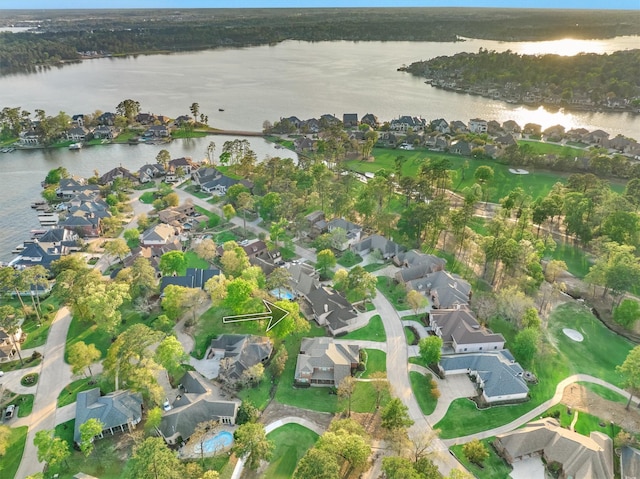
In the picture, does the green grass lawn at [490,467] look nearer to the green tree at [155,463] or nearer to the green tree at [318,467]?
the green tree at [318,467]

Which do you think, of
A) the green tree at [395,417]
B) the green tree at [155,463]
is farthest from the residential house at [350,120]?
the green tree at [155,463]

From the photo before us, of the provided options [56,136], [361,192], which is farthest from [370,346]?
[56,136]

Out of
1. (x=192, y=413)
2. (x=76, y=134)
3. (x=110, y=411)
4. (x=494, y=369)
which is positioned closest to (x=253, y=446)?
(x=192, y=413)

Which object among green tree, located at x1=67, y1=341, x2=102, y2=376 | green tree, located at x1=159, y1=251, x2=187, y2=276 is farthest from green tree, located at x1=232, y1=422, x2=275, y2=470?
green tree, located at x1=159, y1=251, x2=187, y2=276

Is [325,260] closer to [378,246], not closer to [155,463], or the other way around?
[378,246]

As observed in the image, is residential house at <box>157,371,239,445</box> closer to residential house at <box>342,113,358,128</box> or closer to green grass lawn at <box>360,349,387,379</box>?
green grass lawn at <box>360,349,387,379</box>

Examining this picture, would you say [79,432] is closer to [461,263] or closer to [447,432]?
[447,432]
